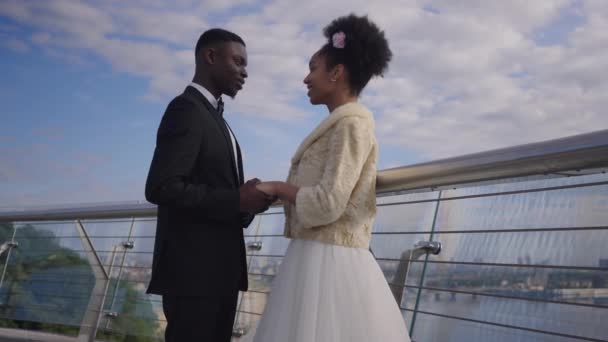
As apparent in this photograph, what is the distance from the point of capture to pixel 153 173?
2297mm

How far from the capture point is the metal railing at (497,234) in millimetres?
2109

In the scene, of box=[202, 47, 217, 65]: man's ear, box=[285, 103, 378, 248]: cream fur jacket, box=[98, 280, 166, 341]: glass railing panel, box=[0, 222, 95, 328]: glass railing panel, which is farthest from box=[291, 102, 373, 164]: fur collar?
box=[0, 222, 95, 328]: glass railing panel

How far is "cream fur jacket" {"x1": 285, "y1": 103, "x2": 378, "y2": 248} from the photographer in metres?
2.15

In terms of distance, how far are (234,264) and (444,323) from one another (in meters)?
0.84

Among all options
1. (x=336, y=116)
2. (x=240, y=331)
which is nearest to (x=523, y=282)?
(x=336, y=116)

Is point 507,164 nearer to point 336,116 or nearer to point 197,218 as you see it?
point 336,116

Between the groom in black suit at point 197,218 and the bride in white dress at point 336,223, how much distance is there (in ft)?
0.58

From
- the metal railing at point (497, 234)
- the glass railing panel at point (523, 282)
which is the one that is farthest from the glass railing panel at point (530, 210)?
→ the glass railing panel at point (523, 282)

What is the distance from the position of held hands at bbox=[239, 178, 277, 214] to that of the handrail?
0.46m

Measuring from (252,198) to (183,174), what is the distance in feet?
0.82

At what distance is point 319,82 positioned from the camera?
242cm

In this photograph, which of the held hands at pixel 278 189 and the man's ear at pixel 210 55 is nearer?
the held hands at pixel 278 189

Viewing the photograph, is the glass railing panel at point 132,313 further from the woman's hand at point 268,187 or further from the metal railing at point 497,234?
the woman's hand at point 268,187

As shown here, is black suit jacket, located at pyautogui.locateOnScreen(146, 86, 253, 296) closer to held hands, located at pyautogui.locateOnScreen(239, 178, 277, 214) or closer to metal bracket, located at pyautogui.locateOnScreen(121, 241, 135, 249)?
held hands, located at pyautogui.locateOnScreen(239, 178, 277, 214)
